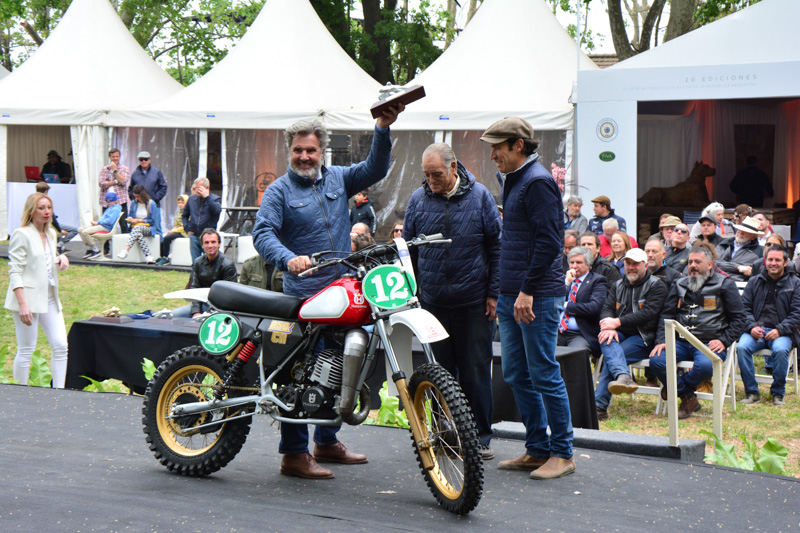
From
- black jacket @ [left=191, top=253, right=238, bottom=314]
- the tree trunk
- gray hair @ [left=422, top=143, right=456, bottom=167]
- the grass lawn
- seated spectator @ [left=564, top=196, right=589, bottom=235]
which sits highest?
the tree trunk

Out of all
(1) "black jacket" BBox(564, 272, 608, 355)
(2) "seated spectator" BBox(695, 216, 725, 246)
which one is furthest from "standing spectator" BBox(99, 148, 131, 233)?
(1) "black jacket" BBox(564, 272, 608, 355)

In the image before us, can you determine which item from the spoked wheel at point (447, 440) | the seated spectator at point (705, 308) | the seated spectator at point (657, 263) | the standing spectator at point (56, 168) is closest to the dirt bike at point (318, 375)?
the spoked wheel at point (447, 440)

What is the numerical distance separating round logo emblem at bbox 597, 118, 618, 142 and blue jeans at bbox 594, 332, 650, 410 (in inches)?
242

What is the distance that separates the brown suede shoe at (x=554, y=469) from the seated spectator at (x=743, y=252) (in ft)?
20.5

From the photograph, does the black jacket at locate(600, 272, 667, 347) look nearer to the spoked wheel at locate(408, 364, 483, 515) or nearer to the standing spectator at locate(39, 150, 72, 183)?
the spoked wheel at locate(408, 364, 483, 515)

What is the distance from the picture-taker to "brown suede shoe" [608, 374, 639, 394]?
744cm

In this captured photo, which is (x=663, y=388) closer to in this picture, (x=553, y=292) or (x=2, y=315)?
(x=553, y=292)

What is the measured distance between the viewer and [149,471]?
4633 mm

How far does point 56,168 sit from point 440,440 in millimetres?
21558

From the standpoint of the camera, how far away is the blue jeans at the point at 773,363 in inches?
316

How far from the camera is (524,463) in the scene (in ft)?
15.5

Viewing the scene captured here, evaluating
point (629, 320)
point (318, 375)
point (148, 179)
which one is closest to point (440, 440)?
point (318, 375)

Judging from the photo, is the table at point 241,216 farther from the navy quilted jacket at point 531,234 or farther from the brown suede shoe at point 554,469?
the brown suede shoe at point 554,469

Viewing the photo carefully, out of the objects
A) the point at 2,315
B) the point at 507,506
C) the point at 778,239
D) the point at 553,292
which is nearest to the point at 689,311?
the point at 778,239
